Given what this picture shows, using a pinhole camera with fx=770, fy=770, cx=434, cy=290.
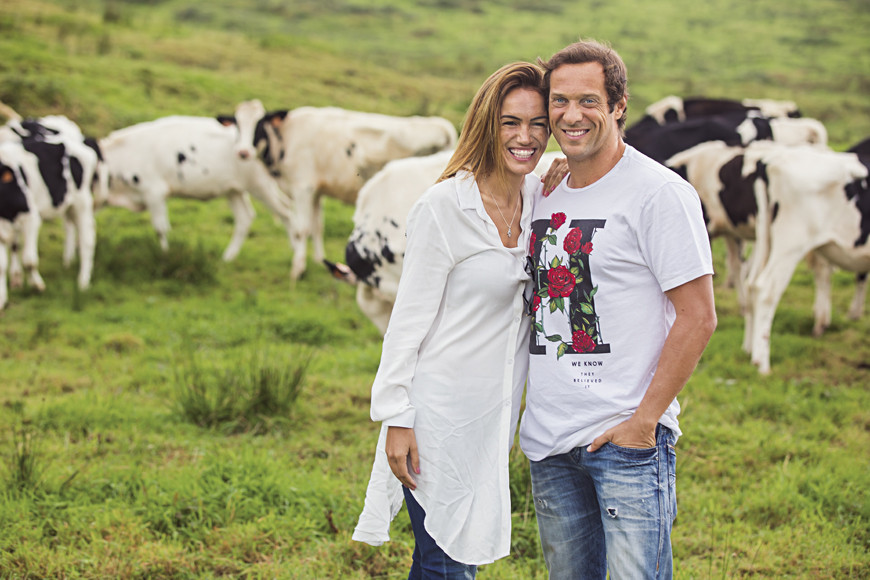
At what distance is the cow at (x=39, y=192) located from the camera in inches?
316

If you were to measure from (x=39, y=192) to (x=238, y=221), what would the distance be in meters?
2.52

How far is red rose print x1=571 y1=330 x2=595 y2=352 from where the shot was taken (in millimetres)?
2291

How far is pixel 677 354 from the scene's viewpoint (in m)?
2.19

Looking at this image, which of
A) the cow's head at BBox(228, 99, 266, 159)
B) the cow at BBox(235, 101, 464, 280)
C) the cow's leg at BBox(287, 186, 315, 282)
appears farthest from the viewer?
the cow's head at BBox(228, 99, 266, 159)

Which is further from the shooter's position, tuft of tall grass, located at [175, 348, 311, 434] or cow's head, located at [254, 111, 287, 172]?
cow's head, located at [254, 111, 287, 172]

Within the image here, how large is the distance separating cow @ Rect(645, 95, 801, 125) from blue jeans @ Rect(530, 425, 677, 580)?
1023 centimetres

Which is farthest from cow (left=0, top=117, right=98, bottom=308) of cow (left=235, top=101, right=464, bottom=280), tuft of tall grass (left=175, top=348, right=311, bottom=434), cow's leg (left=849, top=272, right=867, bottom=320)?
cow's leg (left=849, top=272, right=867, bottom=320)

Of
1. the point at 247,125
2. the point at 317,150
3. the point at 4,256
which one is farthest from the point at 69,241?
the point at 317,150

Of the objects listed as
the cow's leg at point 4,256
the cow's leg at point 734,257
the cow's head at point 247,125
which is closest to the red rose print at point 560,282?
the cow's leg at point 4,256

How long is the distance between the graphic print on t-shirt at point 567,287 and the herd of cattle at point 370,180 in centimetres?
204

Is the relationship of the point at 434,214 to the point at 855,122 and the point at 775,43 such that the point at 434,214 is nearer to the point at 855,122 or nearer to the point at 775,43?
the point at 855,122

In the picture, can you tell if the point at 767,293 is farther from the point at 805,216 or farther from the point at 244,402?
the point at 244,402

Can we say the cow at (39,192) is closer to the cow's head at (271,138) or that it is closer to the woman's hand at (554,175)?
the cow's head at (271,138)

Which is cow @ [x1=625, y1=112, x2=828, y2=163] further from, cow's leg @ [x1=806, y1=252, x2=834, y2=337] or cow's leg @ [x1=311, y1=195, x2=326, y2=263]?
cow's leg @ [x1=311, y1=195, x2=326, y2=263]
